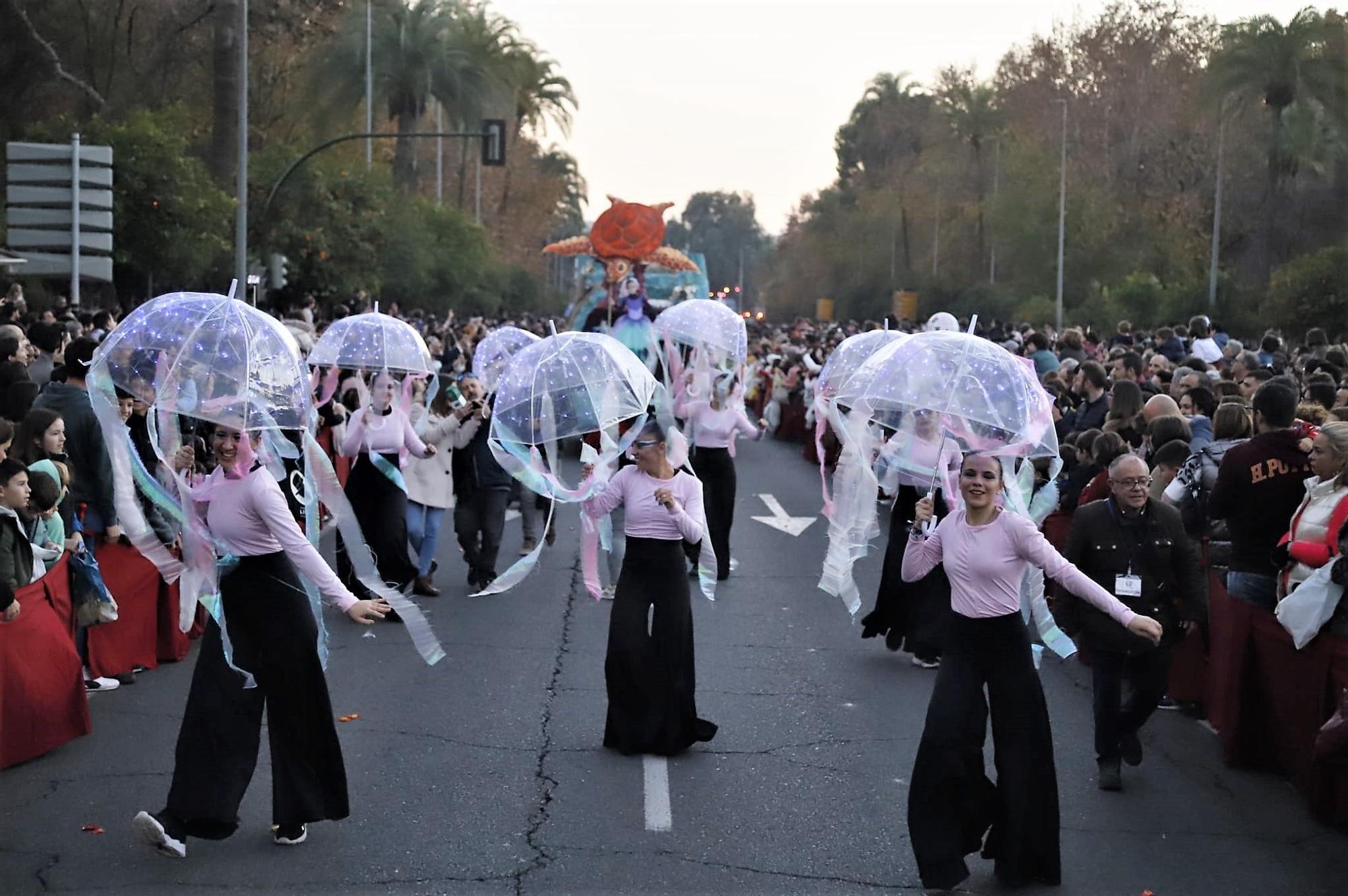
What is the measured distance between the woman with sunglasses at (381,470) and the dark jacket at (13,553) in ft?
13.7

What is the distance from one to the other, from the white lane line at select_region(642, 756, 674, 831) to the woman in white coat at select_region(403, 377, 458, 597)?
17.2 feet

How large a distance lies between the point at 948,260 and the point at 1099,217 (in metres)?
26.0

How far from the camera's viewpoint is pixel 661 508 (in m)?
8.75

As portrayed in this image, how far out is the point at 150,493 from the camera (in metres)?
7.16

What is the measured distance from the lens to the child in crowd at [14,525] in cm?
829

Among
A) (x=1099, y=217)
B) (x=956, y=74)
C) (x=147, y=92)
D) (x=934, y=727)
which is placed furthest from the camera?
(x=956, y=74)

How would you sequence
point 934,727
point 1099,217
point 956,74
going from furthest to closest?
point 956,74 → point 1099,217 → point 934,727

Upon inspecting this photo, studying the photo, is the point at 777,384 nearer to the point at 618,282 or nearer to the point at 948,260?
the point at 618,282

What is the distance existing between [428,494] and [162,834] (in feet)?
22.1

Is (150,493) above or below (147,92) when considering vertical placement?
below

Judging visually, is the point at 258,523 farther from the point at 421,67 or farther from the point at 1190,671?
the point at 421,67

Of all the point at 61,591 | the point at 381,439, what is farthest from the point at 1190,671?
the point at 61,591

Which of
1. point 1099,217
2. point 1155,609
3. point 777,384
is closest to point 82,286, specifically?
point 777,384

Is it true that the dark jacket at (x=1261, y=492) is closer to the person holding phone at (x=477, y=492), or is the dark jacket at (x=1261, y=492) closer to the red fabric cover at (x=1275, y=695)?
the red fabric cover at (x=1275, y=695)
